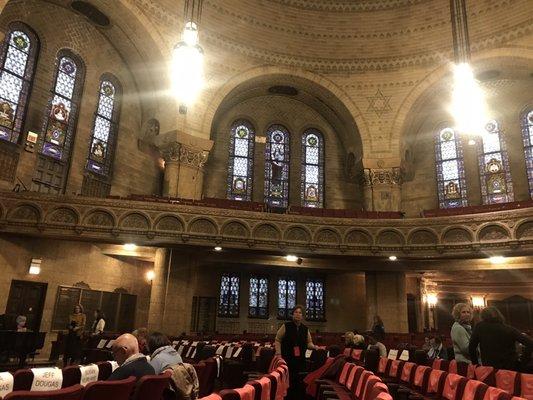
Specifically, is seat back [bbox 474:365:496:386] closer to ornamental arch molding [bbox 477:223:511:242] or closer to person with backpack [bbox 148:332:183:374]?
person with backpack [bbox 148:332:183:374]

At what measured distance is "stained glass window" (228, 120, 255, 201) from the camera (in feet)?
73.2

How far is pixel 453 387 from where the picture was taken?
14.5 ft

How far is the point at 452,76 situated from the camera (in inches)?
Result: 786

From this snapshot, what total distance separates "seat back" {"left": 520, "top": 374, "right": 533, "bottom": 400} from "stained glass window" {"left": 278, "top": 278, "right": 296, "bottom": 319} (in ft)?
55.3

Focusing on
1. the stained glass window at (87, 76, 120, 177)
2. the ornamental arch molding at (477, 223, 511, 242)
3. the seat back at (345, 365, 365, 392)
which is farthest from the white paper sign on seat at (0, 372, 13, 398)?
the stained glass window at (87, 76, 120, 177)

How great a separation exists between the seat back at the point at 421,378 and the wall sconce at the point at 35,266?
536 inches

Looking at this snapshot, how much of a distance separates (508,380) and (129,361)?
3.76 meters

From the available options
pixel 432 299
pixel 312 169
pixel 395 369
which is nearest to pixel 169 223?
pixel 395 369

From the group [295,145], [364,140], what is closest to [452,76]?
[364,140]

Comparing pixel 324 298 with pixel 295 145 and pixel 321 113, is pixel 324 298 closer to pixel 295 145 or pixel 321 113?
pixel 295 145

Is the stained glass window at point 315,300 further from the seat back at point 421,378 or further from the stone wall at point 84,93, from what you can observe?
the seat back at point 421,378

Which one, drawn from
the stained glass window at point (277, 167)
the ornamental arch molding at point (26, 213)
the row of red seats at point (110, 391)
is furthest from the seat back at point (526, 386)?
the stained glass window at point (277, 167)

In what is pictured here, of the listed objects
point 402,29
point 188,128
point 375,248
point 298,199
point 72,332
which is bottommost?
point 72,332

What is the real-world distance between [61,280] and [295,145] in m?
13.1
